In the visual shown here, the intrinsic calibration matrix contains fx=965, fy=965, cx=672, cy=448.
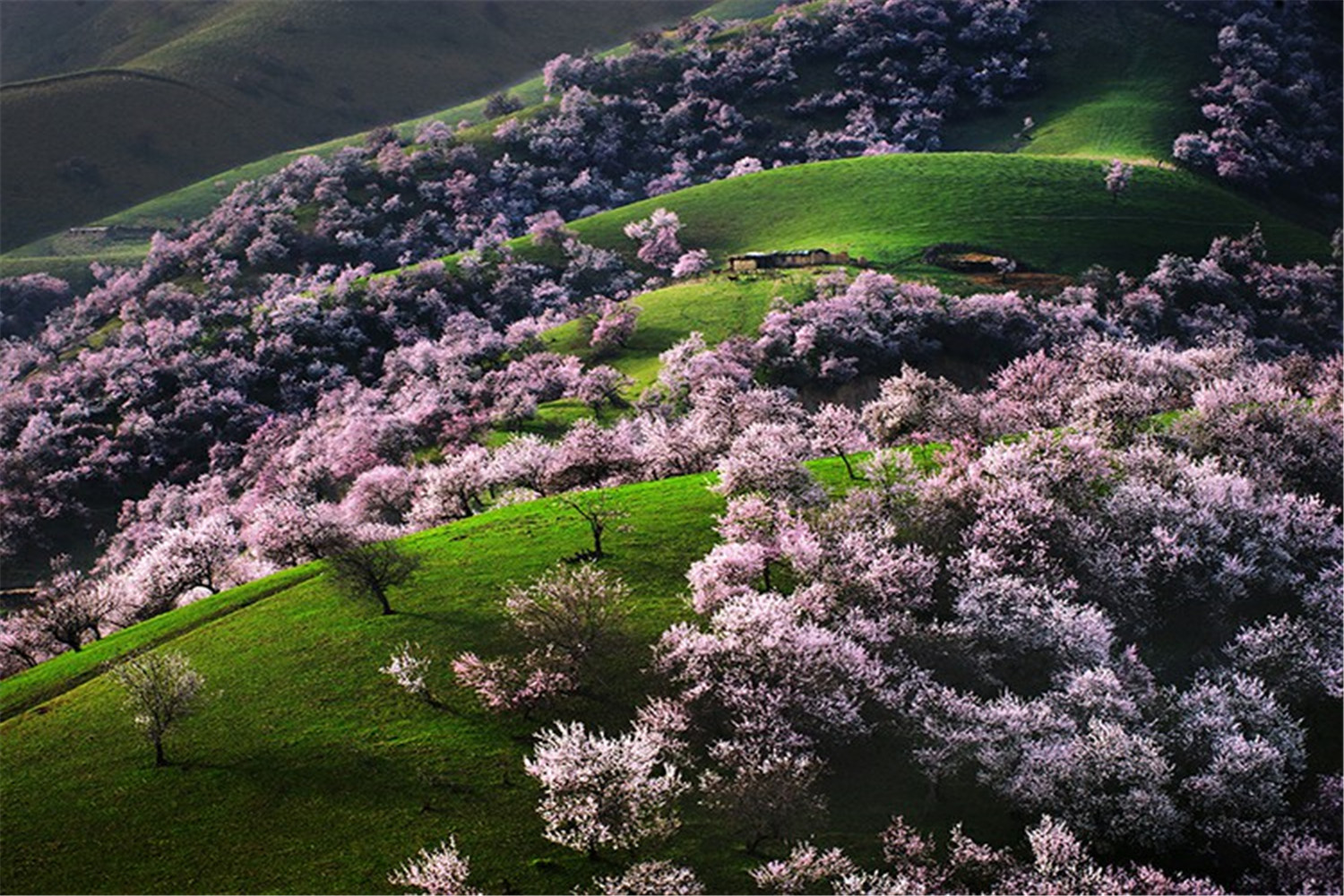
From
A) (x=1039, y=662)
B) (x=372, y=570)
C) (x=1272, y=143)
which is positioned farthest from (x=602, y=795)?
(x=1272, y=143)

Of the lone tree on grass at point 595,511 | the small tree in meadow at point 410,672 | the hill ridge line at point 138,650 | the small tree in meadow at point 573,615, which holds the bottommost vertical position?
the hill ridge line at point 138,650

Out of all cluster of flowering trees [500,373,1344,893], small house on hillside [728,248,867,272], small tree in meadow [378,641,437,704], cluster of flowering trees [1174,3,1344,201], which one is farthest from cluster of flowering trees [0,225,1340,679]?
cluster of flowering trees [1174,3,1344,201]

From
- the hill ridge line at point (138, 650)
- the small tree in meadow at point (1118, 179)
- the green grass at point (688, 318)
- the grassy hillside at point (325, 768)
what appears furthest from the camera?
the small tree in meadow at point (1118, 179)

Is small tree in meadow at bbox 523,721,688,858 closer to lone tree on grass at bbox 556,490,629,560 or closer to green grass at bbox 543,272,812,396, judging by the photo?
lone tree on grass at bbox 556,490,629,560

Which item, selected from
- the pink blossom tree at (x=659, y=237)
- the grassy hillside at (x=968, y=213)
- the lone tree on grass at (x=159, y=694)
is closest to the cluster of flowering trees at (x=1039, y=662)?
the lone tree on grass at (x=159, y=694)

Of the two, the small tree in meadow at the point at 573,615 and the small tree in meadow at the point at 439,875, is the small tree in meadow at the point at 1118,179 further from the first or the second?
the small tree in meadow at the point at 439,875

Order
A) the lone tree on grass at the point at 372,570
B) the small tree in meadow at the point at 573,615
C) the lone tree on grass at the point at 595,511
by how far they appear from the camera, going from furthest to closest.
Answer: the lone tree on grass at the point at 595,511, the lone tree on grass at the point at 372,570, the small tree in meadow at the point at 573,615

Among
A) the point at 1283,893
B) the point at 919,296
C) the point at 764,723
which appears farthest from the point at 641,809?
the point at 919,296

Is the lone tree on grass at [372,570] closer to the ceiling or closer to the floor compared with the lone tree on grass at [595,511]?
closer to the ceiling

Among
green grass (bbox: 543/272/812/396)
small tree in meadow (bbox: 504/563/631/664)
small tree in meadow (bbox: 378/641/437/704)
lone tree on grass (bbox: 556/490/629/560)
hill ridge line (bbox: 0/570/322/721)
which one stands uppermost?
small tree in meadow (bbox: 504/563/631/664)
